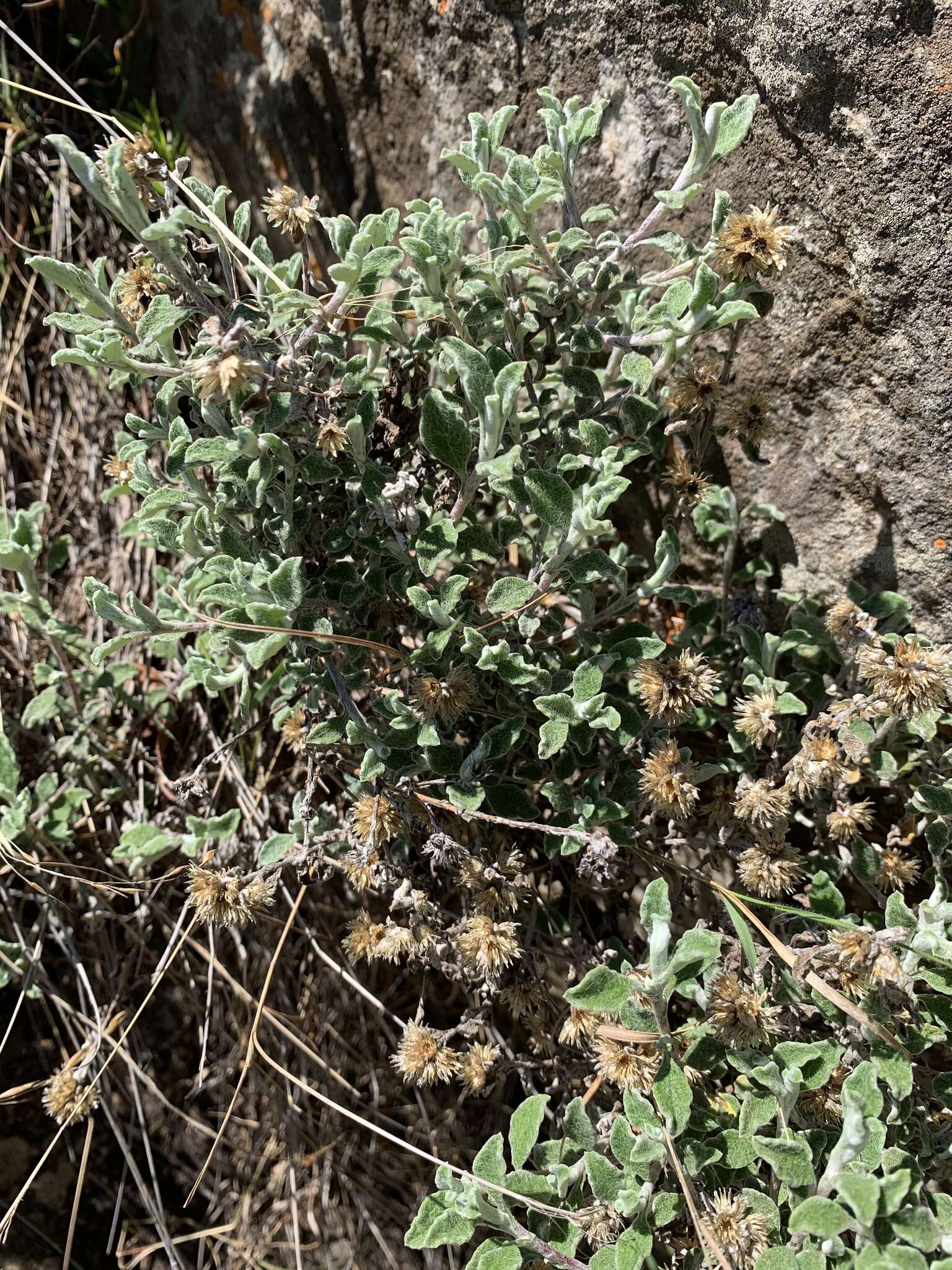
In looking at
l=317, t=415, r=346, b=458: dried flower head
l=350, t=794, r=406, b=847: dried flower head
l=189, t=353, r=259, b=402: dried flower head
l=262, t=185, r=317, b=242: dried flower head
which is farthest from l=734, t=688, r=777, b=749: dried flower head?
l=262, t=185, r=317, b=242: dried flower head

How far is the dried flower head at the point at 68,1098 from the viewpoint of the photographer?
2189mm

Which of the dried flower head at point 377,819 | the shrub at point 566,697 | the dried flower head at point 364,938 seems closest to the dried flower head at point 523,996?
the shrub at point 566,697

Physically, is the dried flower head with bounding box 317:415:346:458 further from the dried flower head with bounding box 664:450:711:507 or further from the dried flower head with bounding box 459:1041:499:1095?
the dried flower head with bounding box 459:1041:499:1095

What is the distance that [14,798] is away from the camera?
89.8 inches

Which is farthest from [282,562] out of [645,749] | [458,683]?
[645,749]

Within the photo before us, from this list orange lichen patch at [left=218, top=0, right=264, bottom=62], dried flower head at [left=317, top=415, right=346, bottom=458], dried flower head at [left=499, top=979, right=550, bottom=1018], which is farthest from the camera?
orange lichen patch at [left=218, top=0, right=264, bottom=62]

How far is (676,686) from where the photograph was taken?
5.83 ft

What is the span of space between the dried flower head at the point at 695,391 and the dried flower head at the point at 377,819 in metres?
0.92

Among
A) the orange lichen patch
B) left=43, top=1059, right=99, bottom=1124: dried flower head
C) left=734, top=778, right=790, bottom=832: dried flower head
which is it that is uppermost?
the orange lichen patch

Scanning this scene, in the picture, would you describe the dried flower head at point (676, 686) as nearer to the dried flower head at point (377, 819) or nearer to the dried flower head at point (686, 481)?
the dried flower head at point (686, 481)

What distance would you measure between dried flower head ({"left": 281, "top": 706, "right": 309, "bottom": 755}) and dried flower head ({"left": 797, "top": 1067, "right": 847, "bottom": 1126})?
1112 mm

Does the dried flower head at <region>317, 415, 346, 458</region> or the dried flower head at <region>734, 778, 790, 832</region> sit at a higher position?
the dried flower head at <region>317, 415, 346, 458</region>

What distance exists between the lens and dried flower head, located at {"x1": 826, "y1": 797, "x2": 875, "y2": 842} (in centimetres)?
183

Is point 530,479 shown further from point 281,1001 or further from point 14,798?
point 281,1001
